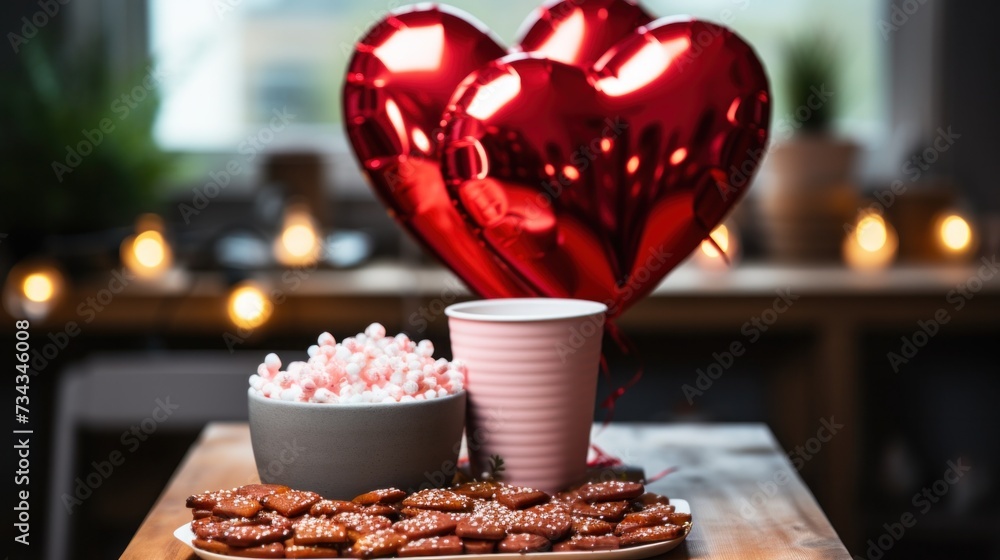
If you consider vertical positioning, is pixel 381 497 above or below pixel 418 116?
below

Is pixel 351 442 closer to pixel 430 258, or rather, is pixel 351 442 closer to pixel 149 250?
pixel 430 258

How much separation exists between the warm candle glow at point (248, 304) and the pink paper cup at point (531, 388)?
115 cm

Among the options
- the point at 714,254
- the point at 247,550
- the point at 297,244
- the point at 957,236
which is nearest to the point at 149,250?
the point at 297,244

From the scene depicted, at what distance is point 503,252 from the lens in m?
0.88

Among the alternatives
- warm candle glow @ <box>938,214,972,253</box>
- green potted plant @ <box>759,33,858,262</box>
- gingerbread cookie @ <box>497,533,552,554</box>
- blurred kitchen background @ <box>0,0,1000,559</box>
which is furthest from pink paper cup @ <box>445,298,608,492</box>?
warm candle glow @ <box>938,214,972,253</box>

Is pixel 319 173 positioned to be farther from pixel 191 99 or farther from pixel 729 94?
pixel 729 94

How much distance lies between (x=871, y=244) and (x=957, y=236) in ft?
0.64

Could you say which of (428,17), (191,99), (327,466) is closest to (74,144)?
(191,99)

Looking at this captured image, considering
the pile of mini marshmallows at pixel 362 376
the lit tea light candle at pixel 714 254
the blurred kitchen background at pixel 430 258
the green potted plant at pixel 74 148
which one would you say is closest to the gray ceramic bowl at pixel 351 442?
the pile of mini marshmallows at pixel 362 376

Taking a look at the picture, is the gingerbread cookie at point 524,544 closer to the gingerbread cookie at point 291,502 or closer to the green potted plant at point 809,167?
the gingerbread cookie at point 291,502

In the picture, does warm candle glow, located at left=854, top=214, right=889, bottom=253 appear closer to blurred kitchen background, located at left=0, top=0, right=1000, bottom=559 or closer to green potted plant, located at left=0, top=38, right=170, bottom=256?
blurred kitchen background, located at left=0, top=0, right=1000, bottom=559

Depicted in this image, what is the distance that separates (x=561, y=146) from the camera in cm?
85

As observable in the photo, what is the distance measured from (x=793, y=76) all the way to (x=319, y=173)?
1099 millimetres

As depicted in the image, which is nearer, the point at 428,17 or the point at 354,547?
the point at 354,547
